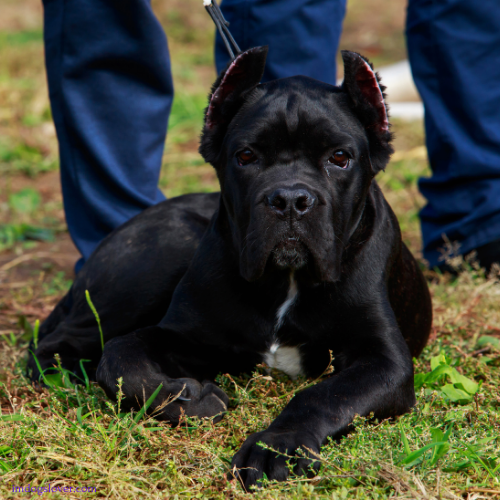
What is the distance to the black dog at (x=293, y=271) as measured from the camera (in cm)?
237

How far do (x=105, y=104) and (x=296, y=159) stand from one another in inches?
67.8

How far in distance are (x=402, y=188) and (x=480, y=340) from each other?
9.75 ft

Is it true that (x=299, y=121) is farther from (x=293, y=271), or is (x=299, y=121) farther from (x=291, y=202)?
(x=293, y=271)

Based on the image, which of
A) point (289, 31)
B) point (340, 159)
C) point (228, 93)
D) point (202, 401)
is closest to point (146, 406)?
point (202, 401)

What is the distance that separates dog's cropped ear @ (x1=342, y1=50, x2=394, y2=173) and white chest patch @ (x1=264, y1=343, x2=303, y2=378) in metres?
0.78

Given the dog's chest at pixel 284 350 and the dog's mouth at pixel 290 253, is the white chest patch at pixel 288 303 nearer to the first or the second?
the dog's chest at pixel 284 350

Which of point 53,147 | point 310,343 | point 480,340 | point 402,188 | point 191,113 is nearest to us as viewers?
point 310,343

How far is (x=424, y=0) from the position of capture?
13.2 feet

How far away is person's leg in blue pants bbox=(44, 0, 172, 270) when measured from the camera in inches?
142

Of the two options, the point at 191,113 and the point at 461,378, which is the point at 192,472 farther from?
the point at 191,113

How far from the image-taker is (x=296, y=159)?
2502 mm

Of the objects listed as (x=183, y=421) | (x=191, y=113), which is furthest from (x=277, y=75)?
(x=191, y=113)

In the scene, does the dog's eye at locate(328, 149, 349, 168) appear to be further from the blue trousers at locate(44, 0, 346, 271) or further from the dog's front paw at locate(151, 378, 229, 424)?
the blue trousers at locate(44, 0, 346, 271)

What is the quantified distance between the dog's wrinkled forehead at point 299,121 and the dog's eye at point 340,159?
0.04 m
